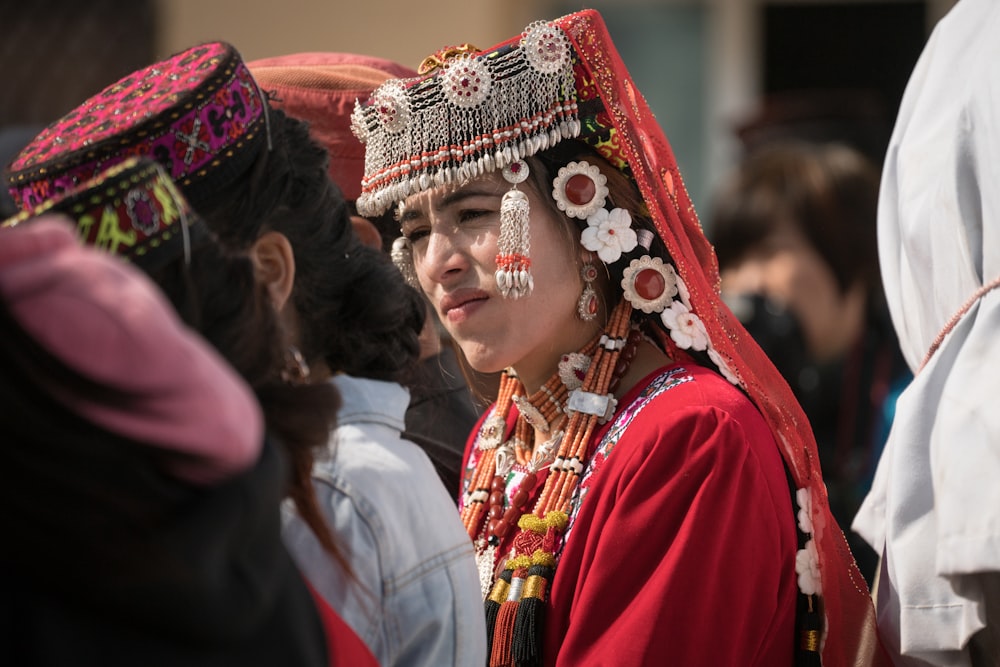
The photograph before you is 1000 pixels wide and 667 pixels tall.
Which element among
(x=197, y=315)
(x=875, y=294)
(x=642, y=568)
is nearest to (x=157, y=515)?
(x=197, y=315)

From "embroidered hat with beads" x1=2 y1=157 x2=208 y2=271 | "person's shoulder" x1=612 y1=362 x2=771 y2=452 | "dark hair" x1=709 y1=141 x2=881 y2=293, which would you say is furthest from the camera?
"dark hair" x1=709 y1=141 x2=881 y2=293

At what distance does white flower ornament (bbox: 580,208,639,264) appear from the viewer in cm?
214

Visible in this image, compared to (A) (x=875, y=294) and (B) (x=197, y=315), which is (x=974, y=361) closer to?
(B) (x=197, y=315)

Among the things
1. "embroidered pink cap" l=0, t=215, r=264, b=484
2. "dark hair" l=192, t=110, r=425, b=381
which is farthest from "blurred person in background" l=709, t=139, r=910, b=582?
"embroidered pink cap" l=0, t=215, r=264, b=484

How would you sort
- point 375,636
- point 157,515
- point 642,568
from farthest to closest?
point 642,568, point 375,636, point 157,515

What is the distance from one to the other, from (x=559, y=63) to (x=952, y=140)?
670mm

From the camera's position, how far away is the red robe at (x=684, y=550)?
1799mm

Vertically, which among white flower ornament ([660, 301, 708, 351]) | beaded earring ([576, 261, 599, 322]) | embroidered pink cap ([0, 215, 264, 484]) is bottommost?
white flower ornament ([660, 301, 708, 351])

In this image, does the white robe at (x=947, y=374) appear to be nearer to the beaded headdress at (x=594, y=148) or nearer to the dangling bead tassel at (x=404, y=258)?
the beaded headdress at (x=594, y=148)

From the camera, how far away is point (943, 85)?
6.90 ft

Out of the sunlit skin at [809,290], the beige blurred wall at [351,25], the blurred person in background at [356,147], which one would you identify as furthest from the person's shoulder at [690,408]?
the beige blurred wall at [351,25]

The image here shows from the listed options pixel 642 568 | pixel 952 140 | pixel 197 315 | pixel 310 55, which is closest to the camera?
pixel 197 315

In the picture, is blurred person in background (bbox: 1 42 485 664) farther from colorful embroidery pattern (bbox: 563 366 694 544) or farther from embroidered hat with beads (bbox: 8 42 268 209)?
colorful embroidery pattern (bbox: 563 366 694 544)

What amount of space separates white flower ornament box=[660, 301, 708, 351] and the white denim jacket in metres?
0.71
